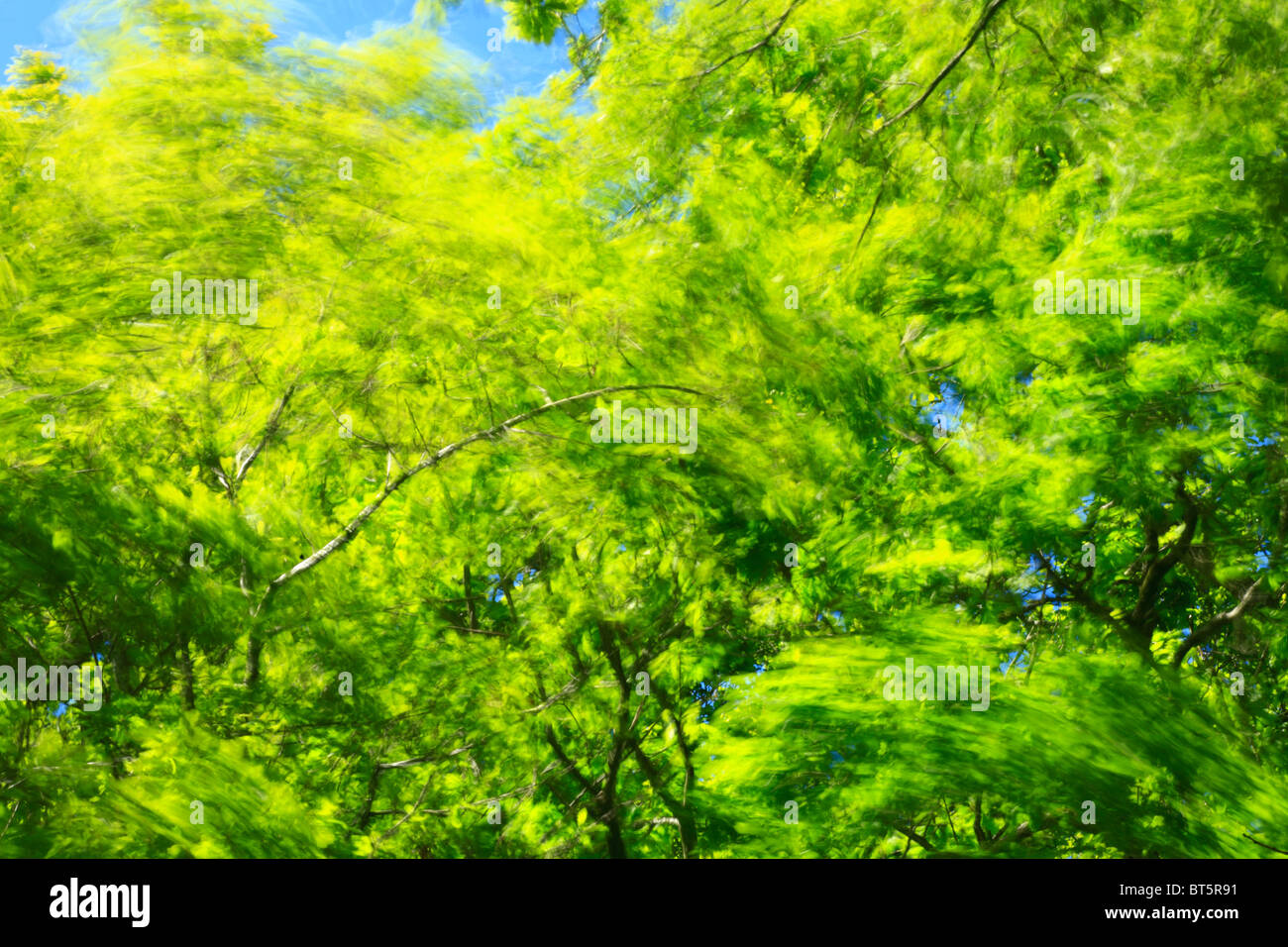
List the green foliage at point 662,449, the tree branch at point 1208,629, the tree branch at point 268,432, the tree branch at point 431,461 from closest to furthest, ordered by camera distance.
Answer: the green foliage at point 662,449 → the tree branch at point 431,461 → the tree branch at point 268,432 → the tree branch at point 1208,629

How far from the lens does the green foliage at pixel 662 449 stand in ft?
16.9

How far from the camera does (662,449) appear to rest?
5.99 meters

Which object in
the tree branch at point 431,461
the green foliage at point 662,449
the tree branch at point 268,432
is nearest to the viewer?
the green foliage at point 662,449

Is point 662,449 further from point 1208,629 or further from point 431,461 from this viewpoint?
point 1208,629

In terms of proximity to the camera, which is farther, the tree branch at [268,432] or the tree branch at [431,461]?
the tree branch at [268,432]

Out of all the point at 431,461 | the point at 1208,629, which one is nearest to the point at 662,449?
the point at 431,461

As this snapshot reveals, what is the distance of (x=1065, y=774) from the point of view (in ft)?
16.5

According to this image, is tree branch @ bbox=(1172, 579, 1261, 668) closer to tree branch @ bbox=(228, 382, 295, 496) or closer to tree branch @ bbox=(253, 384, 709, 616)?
tree branch @ bbox=(253, 384, 709, 616)

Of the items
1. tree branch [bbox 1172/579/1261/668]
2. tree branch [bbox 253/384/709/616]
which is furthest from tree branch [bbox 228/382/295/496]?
tree branch [bbox 1172/579/1261/668]

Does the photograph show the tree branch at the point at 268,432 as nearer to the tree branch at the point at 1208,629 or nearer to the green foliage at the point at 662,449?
the green foliage at the point at 662,449

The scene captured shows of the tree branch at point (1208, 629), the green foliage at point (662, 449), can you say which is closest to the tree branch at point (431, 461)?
the green foliage at point (662, 449)

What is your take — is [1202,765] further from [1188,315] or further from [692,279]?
[692,279]

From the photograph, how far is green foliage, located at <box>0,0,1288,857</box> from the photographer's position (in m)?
5.16
